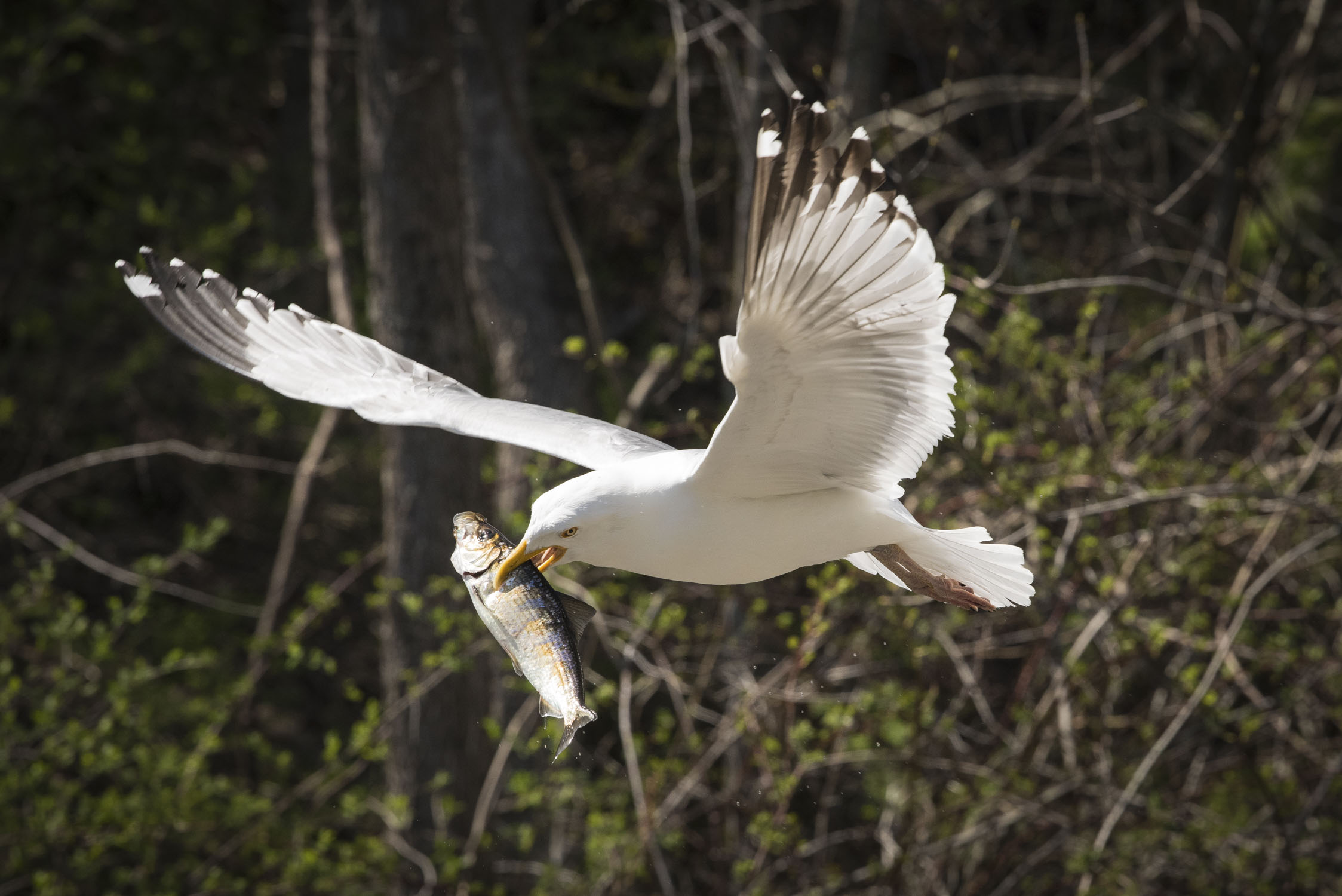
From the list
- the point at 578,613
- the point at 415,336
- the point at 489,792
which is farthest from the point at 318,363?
the point at 415,336

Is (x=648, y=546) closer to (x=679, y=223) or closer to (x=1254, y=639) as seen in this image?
(x=1254, y=639)

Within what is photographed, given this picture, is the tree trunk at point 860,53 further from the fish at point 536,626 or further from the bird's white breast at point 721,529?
the fish at point 536,626

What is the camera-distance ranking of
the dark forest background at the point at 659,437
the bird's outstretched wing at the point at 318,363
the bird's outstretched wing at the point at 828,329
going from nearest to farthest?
1. the bird's outstretched wing at the point at 828,329
2. the bird's outstretched wing at the point at 318,363
3. the dark forest background at the point at 659,437

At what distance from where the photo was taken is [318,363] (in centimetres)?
360

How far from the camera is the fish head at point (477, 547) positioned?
288 cm

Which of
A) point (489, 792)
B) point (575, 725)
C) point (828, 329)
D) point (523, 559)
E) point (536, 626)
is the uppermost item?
point (828, 329)

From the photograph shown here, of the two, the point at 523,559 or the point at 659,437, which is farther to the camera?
the point at 659,437

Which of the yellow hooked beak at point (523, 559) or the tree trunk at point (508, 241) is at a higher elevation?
the tree trunk at point (508, 241)

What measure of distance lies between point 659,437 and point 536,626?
235cm

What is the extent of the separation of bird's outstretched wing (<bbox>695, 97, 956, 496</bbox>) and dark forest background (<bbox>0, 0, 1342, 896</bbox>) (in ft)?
2.45

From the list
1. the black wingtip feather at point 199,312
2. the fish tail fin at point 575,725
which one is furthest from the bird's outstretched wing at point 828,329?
the black wingtip feather at point 199,312

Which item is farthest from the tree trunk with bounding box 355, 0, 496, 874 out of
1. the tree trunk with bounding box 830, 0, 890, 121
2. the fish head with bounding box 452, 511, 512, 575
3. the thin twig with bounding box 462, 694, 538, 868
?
the fish head with bounding box 452, 511, 512, 575

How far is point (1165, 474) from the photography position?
4.38m

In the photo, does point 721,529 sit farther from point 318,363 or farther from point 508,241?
point 508,241
